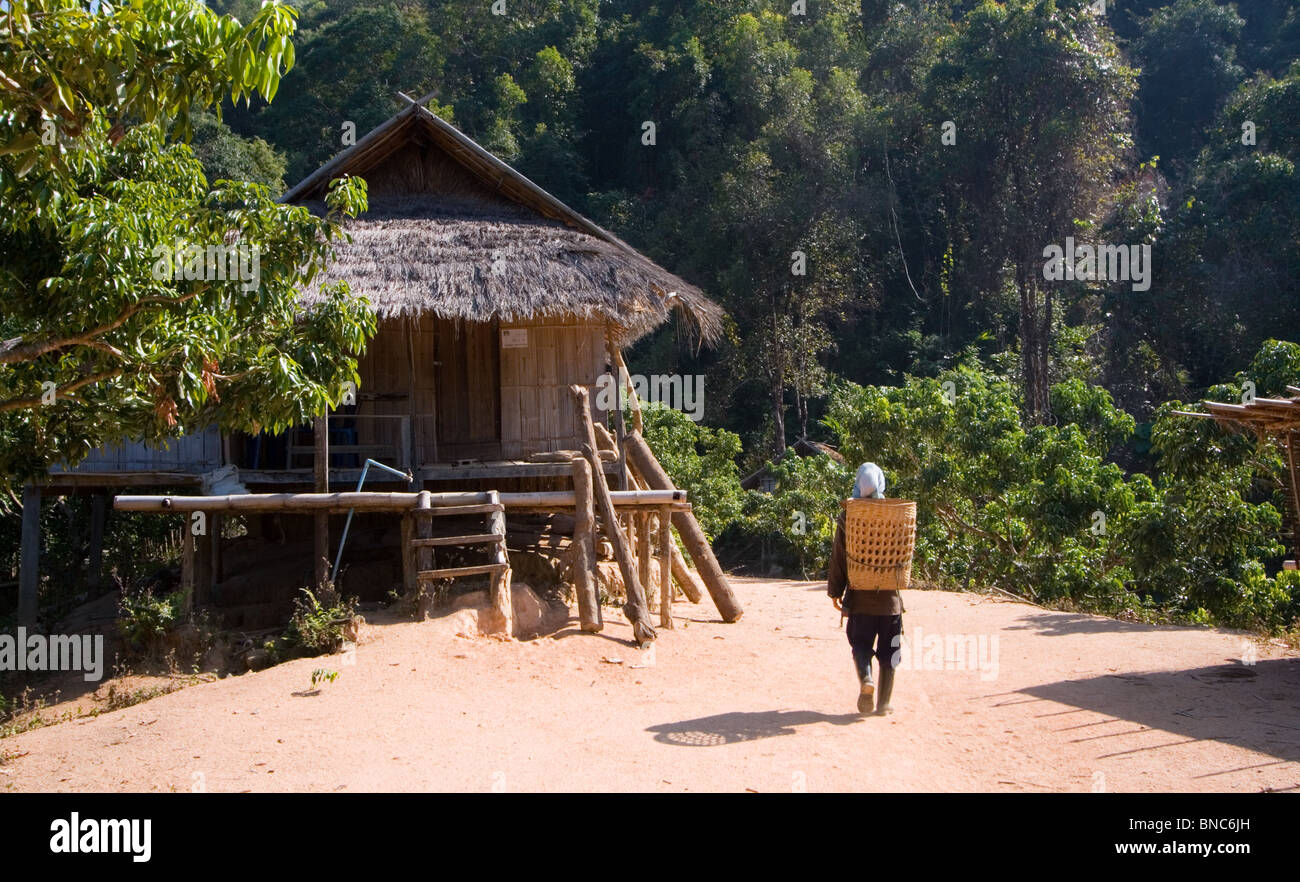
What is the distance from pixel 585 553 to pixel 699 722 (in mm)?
3406

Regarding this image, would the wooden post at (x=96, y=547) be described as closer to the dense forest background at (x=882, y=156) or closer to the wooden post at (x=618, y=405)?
the wooden post at (x=618, y=405)

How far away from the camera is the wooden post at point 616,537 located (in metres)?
9.77

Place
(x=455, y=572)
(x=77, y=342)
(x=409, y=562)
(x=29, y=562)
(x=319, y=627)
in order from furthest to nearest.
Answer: (x=29, y=562) → (x=409, y=562) → (x=455, y=572) → (x=319, y=627) → (x=77, y=342)

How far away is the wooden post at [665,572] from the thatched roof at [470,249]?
89.7 inches

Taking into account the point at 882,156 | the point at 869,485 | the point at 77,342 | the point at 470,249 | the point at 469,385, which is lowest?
the point at 869,485

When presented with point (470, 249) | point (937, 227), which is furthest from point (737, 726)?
point (937, 227)

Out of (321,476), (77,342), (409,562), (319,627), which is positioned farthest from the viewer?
(321,476)

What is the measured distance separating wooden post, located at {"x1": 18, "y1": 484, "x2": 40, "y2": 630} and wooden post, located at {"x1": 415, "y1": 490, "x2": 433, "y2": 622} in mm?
5946

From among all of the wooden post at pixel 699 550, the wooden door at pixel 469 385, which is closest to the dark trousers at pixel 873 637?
the wooden post at pixel 699 550

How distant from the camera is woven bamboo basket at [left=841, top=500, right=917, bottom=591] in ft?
22.7

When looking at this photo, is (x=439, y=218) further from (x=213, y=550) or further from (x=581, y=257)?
(x=213, y=550)

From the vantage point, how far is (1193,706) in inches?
292

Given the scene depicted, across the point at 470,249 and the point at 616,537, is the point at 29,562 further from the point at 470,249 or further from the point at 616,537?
the point at 616,537

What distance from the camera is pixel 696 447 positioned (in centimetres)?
2352
